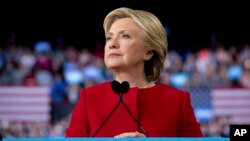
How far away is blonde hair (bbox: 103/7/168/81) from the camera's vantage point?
210cm

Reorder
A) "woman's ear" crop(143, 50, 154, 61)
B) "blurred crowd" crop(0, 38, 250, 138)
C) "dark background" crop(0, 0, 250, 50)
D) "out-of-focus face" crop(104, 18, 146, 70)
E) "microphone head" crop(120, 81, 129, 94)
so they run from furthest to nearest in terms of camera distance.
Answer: "dark background" crop(0, 0, 250, 50) → "blurred crowd" crop(0, 38, 250, 138) → "woman's ear" crop(143, 50, 154, 61) → "out-of-focus face" crop(104, 18, 146, 70) → "microphone head" crop(120, 81, 129, 94)

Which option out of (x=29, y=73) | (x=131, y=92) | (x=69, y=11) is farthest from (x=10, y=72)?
(x=131, y=92)

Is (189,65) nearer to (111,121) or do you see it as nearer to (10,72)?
(10,72)

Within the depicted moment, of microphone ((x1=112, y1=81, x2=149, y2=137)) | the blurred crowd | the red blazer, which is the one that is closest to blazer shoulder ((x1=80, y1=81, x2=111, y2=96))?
the red blazer

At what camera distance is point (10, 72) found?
8.89 m

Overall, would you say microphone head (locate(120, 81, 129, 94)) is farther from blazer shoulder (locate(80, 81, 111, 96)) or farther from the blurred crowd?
the blurred crowd

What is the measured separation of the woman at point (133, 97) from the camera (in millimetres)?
1982

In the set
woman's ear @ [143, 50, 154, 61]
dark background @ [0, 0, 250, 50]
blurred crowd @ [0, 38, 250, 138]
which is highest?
dark background @ [0, 0, 250, 50]

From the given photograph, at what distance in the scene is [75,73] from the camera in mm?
8734

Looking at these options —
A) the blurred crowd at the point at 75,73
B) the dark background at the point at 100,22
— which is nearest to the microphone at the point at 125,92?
the blurred crowd at the point at 75,73

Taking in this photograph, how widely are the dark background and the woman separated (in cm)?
761

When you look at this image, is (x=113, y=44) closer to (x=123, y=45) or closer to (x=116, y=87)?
(x=123, y=45)

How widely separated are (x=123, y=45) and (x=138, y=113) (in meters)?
0.20

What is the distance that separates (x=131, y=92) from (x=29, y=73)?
6818mm
